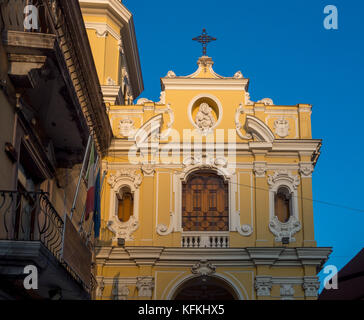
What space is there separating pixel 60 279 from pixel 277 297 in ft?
32.7

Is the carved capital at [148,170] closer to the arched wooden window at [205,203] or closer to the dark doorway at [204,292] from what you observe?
the arched wooden window at [205,203]

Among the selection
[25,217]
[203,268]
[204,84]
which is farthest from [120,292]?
[25,217]

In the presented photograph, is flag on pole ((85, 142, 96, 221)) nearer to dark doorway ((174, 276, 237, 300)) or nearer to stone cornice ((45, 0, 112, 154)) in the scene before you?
stone cornice ((45, 0, 112, 154))

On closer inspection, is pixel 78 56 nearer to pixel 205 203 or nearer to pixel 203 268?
pixel 205 203

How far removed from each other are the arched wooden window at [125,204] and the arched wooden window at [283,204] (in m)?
4.60

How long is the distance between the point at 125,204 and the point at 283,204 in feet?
16.5

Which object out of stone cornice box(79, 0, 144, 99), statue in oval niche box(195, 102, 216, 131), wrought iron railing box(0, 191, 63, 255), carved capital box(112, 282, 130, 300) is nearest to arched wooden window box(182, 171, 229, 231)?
statue in oval niche box(195, 102, 216, 131)

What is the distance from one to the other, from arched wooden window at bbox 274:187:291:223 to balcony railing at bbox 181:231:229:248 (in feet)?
6.39

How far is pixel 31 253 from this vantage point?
1026 centimetres

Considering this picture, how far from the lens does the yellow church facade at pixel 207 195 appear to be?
21.0 metres
